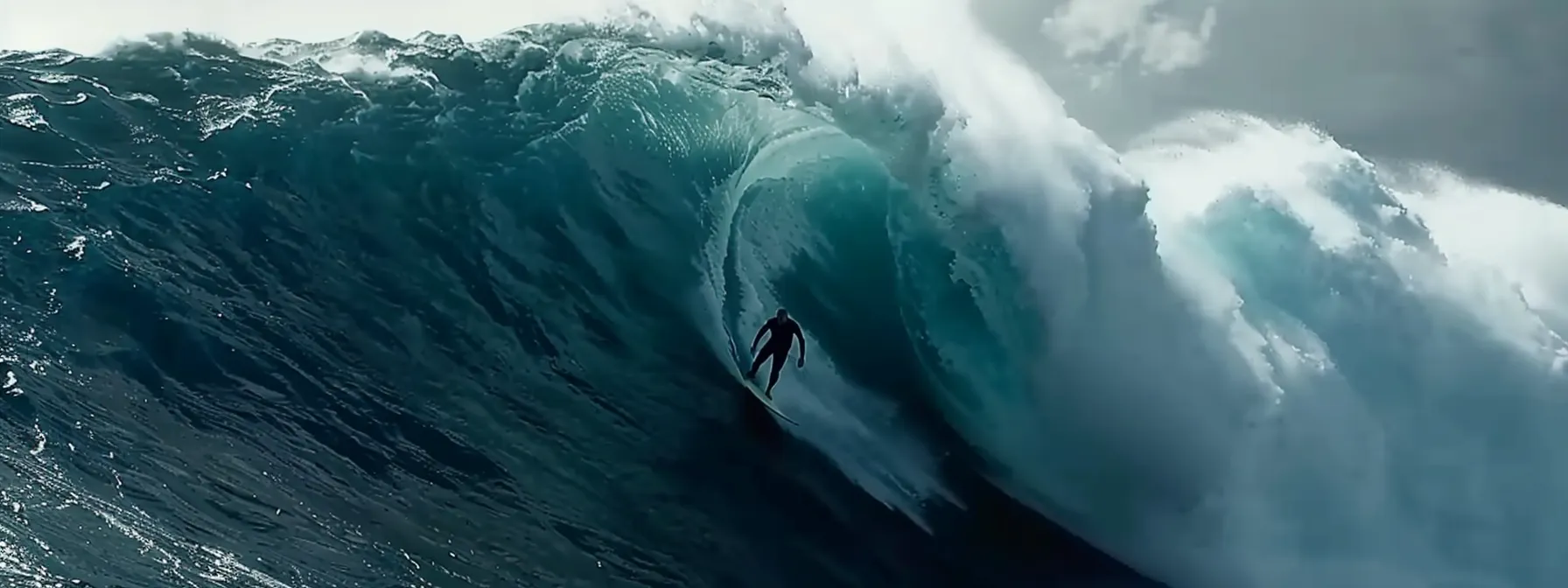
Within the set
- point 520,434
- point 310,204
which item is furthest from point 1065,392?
point 310,204

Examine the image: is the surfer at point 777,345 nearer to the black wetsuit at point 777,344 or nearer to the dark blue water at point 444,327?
the black wetsuit at point 777,344

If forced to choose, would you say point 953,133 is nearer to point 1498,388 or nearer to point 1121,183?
point 1121,183

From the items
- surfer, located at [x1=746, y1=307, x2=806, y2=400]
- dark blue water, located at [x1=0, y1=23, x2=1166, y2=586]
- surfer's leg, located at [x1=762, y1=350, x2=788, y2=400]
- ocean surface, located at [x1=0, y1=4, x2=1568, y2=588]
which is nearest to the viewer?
dark blue water, located at [x1=0, y1=23, x2=1166, y2=586]

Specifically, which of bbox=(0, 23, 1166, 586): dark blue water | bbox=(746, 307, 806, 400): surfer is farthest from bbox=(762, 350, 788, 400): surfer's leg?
bbox=(0, 23, 1166, 586): dark blue water

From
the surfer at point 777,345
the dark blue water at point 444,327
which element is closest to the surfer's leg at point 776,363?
the surfer at point 777,345

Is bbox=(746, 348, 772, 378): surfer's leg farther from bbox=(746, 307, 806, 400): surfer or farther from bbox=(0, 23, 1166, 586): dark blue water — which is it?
bbox=(0, 23, 1166, 586): dark blue water
